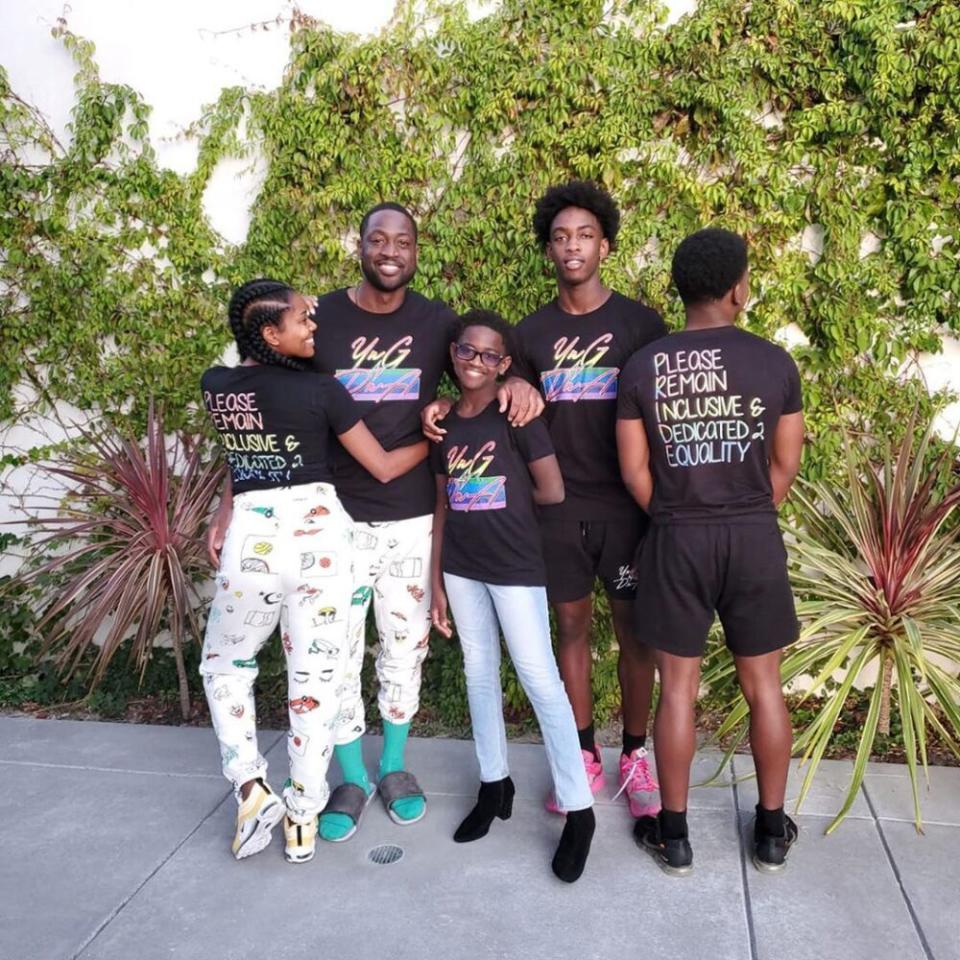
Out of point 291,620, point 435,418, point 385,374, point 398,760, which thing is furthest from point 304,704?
point 385,374

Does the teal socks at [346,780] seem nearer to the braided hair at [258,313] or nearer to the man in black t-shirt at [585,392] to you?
the man in black t-shirt at [585,392]

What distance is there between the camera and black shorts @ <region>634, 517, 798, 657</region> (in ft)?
9.08

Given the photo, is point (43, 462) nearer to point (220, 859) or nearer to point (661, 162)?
point (220, 859)

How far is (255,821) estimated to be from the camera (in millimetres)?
3072

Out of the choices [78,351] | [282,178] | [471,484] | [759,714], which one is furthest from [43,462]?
[759,714]

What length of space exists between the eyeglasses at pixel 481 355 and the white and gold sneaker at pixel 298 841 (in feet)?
5.27

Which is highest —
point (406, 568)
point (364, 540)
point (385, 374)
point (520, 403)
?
point (385, 374)

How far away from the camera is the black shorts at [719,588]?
277cm

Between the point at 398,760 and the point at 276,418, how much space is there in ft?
4.65

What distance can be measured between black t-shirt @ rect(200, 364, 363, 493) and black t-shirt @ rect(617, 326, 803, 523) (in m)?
0.91

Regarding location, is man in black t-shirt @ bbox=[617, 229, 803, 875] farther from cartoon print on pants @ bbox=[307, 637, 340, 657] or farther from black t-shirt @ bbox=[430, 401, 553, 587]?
cartoon print on pants @ bbox=[307, 637, 340, 657]

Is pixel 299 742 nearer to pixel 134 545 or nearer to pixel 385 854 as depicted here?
pixel 385 854

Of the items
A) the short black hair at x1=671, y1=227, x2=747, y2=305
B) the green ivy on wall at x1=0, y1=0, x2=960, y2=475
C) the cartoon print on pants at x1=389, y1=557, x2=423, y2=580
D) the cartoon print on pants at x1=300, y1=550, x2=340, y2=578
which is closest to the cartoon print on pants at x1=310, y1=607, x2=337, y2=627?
the cartoon print on pants at x1=300, y1=550, x2=340, y2=578

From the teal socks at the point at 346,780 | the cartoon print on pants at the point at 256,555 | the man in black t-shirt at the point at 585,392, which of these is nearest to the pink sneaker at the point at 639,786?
the man in black t-shirt at the point at 585,392
